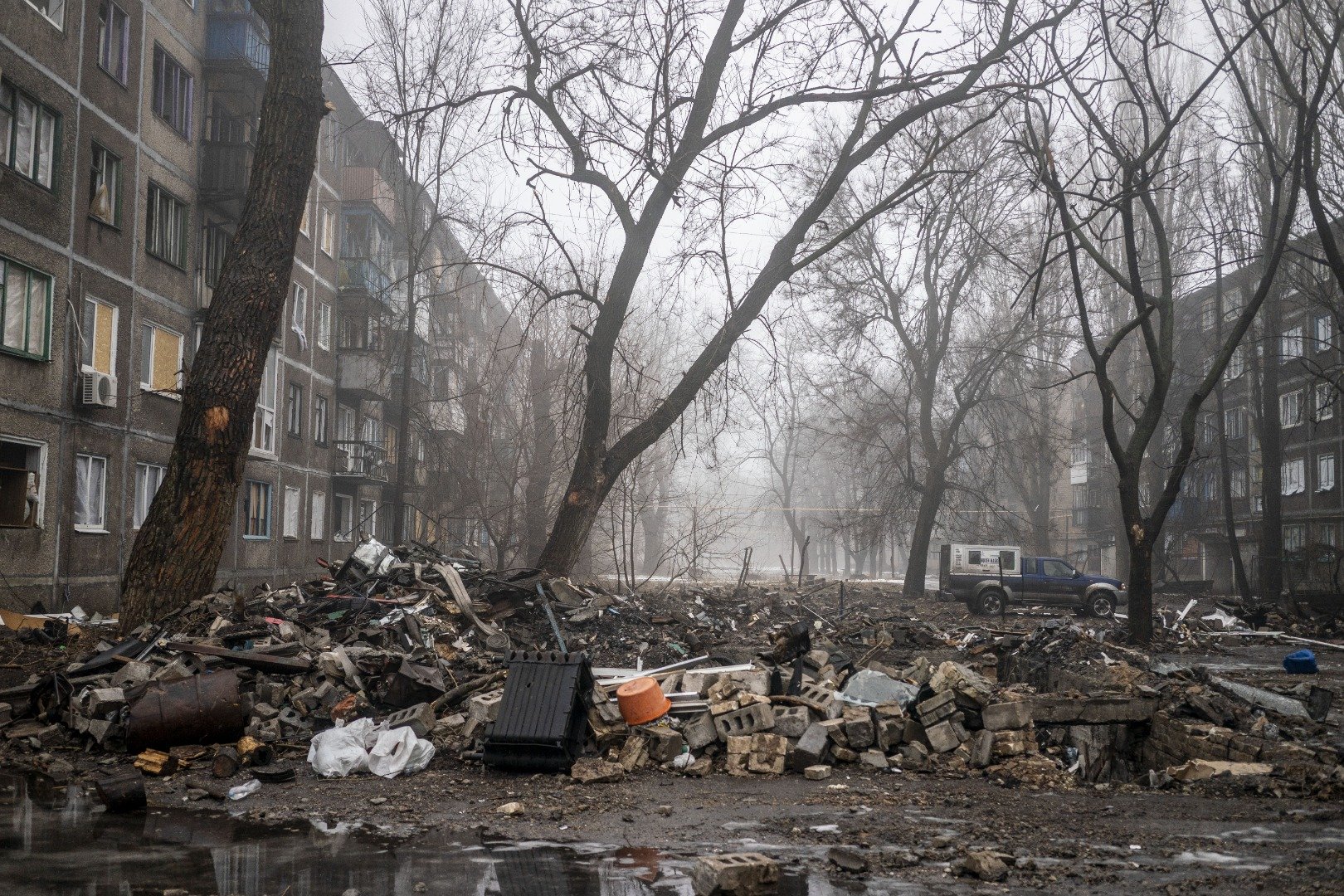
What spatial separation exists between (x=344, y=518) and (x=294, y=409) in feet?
21.4

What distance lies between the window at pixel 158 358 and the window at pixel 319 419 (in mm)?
9963

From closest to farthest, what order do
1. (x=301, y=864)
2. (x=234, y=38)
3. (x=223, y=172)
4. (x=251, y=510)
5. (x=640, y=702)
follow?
(x=301, y=864), (x=640, y=702), (x=223, y=172), (x=234, y=38), (x=251, y=510)

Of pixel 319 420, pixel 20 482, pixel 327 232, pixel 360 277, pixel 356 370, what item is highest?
pixel 327 232

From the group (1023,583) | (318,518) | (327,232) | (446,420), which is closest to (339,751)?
(1023,583)

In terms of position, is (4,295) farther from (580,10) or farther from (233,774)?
(233,774)

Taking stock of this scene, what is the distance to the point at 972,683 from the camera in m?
9.25

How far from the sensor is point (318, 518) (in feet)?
110

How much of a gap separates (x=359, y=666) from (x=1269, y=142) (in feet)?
48.8

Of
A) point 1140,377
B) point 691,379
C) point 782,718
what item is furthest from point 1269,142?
point 1140,377

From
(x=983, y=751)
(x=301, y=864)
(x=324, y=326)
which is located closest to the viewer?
(x=301, y=864)

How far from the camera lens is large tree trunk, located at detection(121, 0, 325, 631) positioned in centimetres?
1171

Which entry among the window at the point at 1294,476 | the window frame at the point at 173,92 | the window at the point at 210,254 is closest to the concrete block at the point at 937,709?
the window frame at the point at 173,92

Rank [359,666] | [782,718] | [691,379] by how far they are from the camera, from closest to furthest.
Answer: [782,718] < [359,666] < [691,379]

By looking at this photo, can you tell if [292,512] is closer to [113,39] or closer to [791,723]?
[113,39]
